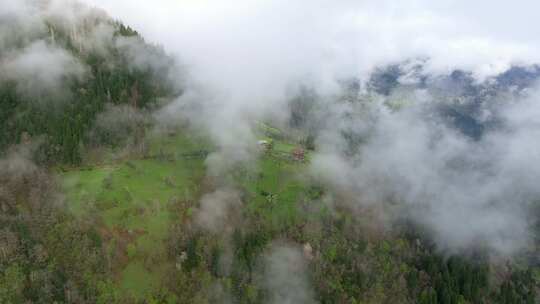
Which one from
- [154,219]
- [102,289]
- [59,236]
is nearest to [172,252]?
[154,219]

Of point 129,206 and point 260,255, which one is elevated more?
point 129,206

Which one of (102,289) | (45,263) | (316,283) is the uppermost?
(45,263)

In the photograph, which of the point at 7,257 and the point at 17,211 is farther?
the point at 17,211

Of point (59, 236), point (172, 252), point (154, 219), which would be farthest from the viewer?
point (154, 219)

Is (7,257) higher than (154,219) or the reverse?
higher

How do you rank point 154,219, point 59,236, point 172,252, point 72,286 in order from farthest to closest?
point 154,219 → point 172,252 → point 59,236 → point 72,286

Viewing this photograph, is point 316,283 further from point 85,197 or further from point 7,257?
point 7,257

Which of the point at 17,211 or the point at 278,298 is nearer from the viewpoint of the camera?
the point at 17,211

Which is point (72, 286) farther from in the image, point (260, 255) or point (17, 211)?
point (260, 255)

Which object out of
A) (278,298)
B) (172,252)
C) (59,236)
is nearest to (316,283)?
(278,298)
